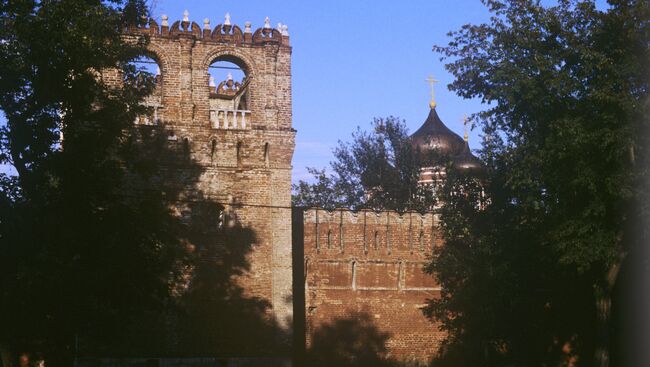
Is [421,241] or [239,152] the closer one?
[239,152]

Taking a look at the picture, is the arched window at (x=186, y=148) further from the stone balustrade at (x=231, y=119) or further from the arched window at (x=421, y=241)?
the arched window at (x=421, y=241)

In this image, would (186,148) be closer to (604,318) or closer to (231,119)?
(231,119)

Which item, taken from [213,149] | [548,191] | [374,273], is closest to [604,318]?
[548,191]

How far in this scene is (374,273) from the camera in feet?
94.3

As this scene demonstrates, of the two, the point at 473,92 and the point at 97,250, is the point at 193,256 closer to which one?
the point at 97,250

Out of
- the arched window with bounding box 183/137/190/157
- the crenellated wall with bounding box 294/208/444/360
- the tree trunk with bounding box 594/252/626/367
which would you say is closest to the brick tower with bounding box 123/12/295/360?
the arched window with bounding box 183/137/190/157

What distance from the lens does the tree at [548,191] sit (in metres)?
20.5

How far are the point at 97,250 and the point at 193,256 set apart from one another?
5.71 m

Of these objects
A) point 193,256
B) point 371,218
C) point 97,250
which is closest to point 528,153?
point 371,218

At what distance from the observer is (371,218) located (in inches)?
1143

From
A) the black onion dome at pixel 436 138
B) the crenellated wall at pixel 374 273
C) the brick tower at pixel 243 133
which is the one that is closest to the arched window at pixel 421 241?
the crenellated wall at pixel 374 273

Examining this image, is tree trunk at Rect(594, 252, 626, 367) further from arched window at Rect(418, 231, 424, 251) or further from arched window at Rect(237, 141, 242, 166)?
arched window at Rect(237, 141, 242, 166)

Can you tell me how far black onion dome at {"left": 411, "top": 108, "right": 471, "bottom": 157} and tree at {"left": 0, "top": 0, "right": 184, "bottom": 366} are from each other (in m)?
26.3

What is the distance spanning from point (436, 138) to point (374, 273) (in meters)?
18.8
